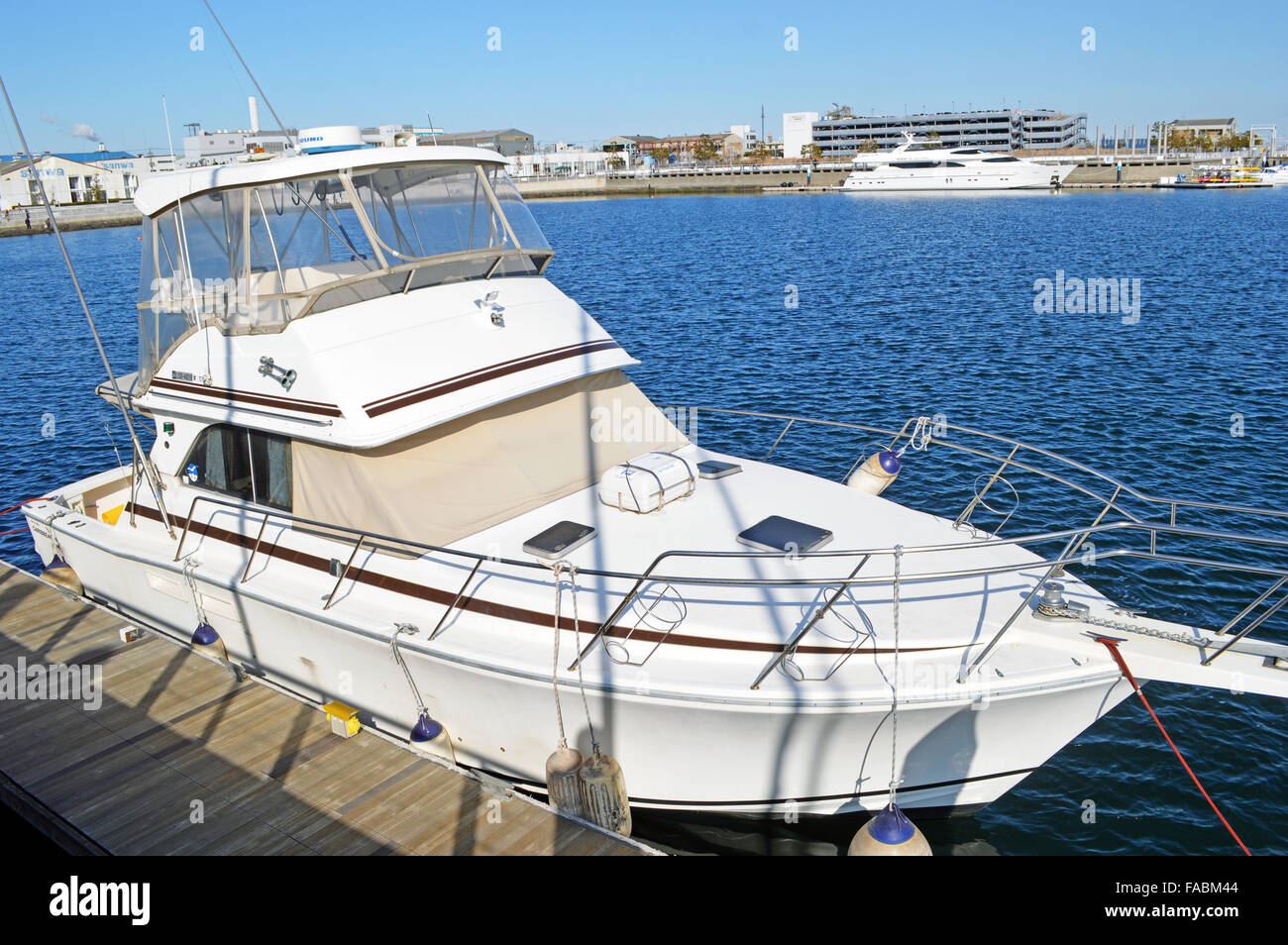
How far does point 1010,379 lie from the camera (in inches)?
814

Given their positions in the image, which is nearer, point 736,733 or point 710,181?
point 736,733

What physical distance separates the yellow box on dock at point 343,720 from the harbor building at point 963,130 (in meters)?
130

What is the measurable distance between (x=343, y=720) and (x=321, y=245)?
15.0 feet

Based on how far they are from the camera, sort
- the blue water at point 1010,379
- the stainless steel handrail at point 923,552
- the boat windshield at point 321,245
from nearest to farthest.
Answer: the stainless steel handrail at point 923,552 → the blue water at point 1010,379 → the boat windshield at point 321,245

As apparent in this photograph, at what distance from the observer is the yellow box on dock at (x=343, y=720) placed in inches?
293

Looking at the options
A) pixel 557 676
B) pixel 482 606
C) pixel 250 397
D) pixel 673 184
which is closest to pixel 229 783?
pixel 482 606

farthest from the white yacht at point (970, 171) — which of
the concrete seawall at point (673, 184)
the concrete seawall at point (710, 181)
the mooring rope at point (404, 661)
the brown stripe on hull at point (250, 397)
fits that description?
the mooring rope at point (404, 661)

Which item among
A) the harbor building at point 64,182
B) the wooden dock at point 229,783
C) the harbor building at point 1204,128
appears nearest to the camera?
the wooden dock at point 229,783

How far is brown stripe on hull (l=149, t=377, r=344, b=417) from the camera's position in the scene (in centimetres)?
774

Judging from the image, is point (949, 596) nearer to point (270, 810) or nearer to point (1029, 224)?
point (270, 810)

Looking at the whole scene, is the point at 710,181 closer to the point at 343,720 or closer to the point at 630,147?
the point at 630,147

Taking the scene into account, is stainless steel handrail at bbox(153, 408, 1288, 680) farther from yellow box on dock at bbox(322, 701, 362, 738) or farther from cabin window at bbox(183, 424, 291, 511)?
yellow box on dock at bbox(322, 701, 362, 738)

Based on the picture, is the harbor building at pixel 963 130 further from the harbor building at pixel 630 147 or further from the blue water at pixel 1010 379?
the blue water at pixel 1010 379

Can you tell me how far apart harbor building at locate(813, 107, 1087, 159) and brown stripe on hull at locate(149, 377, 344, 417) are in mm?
128707
